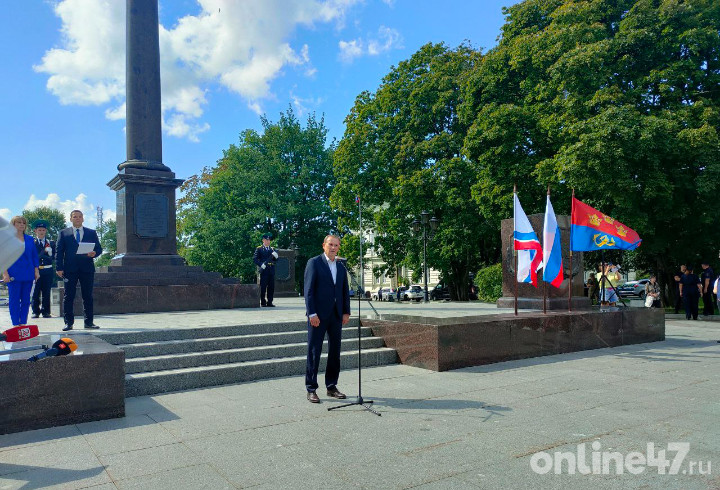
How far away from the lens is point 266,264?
15.0 m

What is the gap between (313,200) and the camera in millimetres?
39406

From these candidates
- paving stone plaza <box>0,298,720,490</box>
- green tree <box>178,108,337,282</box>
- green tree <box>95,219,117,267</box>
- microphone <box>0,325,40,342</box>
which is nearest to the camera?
microphone <box>0,325,40,342</box>

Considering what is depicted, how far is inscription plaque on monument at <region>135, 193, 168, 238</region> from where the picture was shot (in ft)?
45.5

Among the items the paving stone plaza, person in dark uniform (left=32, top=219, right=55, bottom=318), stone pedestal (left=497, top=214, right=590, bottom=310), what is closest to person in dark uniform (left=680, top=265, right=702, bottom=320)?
stone pedestal (left=497, top=214, right=590, bottom=310)

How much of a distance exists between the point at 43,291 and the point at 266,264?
5263mm

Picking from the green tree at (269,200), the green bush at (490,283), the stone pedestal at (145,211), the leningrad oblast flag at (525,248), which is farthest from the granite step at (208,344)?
the green tree at (269,200)

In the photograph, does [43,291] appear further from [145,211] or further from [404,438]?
[404,438]

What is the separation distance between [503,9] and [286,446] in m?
27.4

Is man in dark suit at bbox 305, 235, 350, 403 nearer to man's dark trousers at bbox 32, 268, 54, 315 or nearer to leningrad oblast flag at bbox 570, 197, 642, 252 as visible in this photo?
leningrad oblast flag at bbox 570, 197, 642, 252

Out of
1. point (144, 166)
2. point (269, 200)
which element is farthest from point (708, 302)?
point (269, 200)

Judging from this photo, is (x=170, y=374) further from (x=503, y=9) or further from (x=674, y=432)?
(x=503, y=9)

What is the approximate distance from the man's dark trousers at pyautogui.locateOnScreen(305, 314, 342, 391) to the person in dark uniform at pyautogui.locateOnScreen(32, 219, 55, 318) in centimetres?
804

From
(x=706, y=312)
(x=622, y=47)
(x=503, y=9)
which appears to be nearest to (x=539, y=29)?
(x=503, y=9)

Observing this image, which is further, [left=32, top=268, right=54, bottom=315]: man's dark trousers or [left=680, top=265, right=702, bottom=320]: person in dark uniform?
[left=680, top=265, right=702, bottom=320]: person in dark uniform
